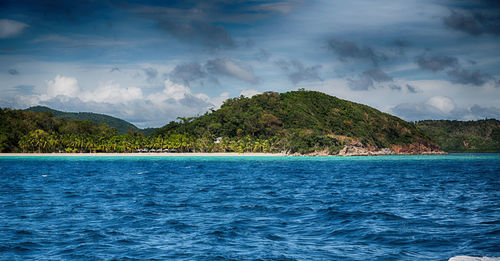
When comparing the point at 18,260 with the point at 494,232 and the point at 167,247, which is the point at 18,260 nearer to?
the point at 167,247

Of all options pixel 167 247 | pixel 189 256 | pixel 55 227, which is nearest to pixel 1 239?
pixel 55 227

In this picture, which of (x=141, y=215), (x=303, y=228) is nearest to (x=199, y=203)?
(x=141, y=215)

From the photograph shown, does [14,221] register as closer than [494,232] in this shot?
No

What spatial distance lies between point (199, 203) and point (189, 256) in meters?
15.3

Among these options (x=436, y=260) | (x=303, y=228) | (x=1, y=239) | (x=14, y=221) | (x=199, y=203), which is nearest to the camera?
(x=436, y=260)

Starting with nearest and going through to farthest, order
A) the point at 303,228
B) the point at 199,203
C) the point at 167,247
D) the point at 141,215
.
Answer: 1. the point at 167,247
2. the point at 303,228
3. the point at 141,215
4. the point at 199,203

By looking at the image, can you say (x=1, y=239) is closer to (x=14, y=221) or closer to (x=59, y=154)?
(x=14, y=221)

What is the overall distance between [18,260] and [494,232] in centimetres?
2051

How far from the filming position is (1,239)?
1831 centimetres

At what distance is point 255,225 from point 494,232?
11500mm

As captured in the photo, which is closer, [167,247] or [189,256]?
[189,256]

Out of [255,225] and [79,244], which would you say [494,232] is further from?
[79,244]

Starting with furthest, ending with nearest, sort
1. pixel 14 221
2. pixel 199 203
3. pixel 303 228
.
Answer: pixel 199 203, pixel 14 221, pixel 303 228

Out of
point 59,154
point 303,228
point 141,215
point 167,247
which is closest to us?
point 167,247
